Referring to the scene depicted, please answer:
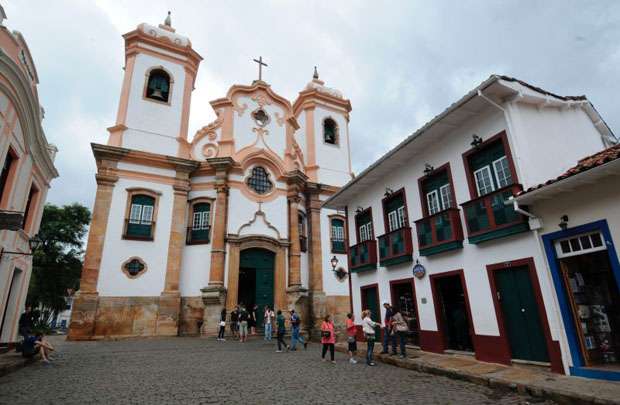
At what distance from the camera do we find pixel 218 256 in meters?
17.2

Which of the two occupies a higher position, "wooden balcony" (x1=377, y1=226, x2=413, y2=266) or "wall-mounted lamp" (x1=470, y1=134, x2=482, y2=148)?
"wall-mounted lamp" (x1=470, y1=134, x2=482, y2=148)

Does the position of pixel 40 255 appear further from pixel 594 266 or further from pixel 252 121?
pixel 594 266

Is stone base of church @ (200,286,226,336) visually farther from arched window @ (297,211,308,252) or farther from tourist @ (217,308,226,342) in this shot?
arched window @ (297,211,308,252)

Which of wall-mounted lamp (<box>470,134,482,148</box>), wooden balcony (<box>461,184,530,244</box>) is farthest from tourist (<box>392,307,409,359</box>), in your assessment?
wall-mounted lamp (<box>470,134,482,148</box>)

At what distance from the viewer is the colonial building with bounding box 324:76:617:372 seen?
24.4ft

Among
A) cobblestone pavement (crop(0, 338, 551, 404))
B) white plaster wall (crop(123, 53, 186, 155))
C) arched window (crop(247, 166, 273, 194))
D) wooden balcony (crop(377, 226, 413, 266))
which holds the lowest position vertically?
cobblestone pavement (crop(0, 338, 551, 404))

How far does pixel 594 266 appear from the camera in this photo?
7305mm

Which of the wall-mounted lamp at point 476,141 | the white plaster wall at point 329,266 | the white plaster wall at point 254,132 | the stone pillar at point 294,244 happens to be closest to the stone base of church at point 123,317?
the stone pillar at point 294,244

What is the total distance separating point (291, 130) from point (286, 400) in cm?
1814

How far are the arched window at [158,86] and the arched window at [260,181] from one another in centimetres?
652

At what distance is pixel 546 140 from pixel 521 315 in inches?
164

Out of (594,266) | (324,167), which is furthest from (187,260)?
(594,266)

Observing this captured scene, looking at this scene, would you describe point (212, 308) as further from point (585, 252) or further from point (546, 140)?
point (546, 140)

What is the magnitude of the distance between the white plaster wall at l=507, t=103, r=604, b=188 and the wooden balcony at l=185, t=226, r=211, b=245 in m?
14.4
